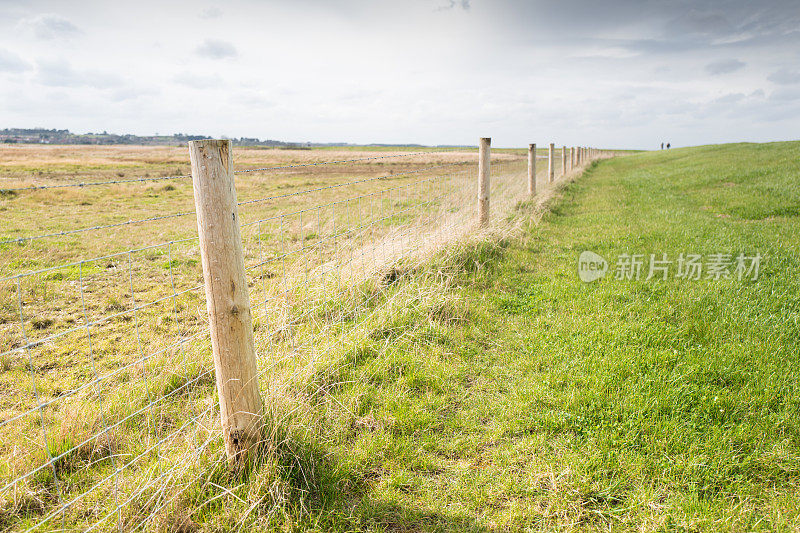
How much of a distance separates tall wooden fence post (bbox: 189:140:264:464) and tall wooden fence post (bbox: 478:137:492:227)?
5826 millimetres

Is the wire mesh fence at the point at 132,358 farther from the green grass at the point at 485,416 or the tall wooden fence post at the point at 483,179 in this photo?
the tall wooden fence post at the point at 483,179

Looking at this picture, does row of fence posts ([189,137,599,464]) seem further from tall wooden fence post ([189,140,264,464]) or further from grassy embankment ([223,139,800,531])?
grassy embankment ([223,139,800,531])

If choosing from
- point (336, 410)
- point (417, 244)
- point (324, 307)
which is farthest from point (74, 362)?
point (417, 244)

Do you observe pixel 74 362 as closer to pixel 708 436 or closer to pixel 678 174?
pixel 708 436

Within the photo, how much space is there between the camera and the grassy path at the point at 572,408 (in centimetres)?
261

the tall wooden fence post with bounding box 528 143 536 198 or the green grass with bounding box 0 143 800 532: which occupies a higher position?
the tall wooden fence post with bounding box 528 143 536 198

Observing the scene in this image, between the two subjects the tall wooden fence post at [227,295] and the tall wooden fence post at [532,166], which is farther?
the tall wooden fence post at [532,166]

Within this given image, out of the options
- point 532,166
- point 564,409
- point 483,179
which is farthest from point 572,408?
point 532,166

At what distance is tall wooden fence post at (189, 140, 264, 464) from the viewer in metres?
2.38

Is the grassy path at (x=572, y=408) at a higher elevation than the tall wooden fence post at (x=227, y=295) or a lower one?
lower

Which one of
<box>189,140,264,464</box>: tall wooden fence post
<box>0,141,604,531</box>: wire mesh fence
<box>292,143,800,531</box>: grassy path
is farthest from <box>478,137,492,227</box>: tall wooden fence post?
<box>189,140,264,464</box>: tall wooden fence post

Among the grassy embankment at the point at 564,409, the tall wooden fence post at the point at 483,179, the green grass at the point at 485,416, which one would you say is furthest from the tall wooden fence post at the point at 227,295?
the tall wooden fence post at the point at 483,179

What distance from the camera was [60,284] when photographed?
23.2 feet

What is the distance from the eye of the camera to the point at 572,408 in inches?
135
